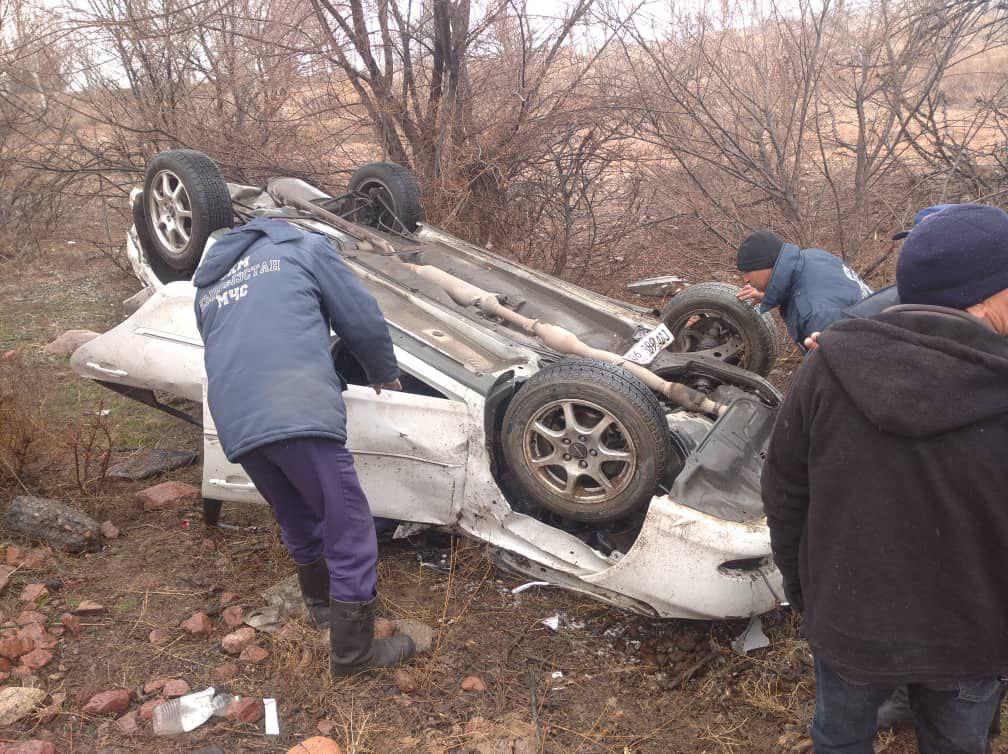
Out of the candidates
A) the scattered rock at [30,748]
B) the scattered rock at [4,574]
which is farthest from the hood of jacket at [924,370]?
the scattered rock at [4,574]

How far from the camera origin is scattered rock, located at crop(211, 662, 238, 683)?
313 centimetres

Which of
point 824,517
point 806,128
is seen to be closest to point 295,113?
point 806,128

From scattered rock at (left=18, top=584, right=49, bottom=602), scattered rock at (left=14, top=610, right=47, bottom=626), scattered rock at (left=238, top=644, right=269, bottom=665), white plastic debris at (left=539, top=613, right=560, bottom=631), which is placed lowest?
white plastic debris at (left=539, top=613, right=560, bottom=631)

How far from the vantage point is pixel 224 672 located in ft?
10.3

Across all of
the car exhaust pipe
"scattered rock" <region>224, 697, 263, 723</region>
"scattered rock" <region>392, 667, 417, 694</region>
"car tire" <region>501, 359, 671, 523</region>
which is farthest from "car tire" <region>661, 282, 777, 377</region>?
"scattered rock" <region>224, 697, 263, 723</region>

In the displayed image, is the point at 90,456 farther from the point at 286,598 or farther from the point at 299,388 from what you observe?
the point at 299,388

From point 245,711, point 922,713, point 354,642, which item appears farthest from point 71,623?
point 922,713

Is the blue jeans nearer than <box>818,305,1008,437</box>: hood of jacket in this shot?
No

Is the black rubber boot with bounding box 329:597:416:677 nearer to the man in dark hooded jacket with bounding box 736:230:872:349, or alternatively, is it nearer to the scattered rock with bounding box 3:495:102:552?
the scattered rock with bounding box 3:495:102:552

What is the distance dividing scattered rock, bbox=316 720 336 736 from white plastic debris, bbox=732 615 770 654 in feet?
5.33

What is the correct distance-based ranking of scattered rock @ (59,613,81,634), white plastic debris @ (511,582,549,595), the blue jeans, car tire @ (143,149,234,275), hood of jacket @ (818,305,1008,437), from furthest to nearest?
car tire @ (143,149,234,275) → white plastic debris @ (511,582,549,595) → scattered rock @ (59,613,81,634) → the blue jeans → hood of jacket @ (818,305,1008,437)

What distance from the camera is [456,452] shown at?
3.56 m

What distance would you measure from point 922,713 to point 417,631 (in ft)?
6.68

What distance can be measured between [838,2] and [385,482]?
17.1 ft
